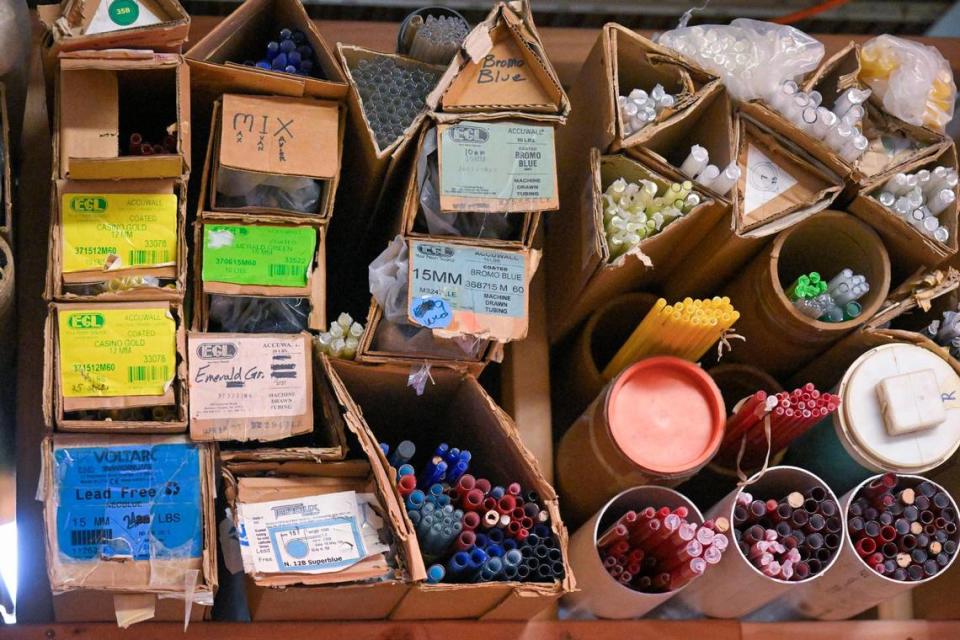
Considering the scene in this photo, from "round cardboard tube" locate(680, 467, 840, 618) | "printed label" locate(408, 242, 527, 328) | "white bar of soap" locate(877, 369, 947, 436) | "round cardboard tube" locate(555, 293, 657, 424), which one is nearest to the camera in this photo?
"printed label" locate(408, 242, 527, 328)

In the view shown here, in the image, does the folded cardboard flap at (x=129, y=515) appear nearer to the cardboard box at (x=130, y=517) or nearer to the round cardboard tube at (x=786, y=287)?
the cardboard box at (x=130, y=517)

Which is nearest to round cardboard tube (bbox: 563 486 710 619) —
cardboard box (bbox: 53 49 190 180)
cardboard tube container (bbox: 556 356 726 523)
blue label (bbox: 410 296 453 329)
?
cardboard tube container (bbox: 556 356 726 523)

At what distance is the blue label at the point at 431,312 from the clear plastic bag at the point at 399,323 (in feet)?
0.15

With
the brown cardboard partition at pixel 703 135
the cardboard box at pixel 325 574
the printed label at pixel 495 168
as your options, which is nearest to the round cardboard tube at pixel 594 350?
the brown cardboard partition at pixel 703 135

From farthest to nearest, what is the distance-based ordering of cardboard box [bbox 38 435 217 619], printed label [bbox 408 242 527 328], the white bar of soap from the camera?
the white bar of soap
printed label [bbox 408 242 527 328]
cardboard box [bbox 38 435 217 619]

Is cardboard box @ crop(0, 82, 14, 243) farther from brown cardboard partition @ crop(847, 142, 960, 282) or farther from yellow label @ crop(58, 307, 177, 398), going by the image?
brown cardboard partition @ crop(847, 142, 960, 282)

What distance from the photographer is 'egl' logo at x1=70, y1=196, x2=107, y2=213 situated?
1.49m

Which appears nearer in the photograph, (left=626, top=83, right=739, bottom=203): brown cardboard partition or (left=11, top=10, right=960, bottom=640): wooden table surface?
(left=11, top=10, right=960, bottom=640): wooden table surface

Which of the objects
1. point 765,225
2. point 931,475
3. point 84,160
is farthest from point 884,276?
point 84,160

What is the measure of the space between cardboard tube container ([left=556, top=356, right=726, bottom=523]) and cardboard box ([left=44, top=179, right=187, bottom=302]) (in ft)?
2.26

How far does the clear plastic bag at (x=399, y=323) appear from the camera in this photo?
5.10ft

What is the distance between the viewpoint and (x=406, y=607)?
5.16ft

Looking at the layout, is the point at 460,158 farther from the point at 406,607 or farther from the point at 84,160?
the point at 406,607

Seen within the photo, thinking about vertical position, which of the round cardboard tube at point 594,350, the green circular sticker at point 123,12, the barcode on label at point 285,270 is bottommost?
the round cardboard tube at point 594,350
